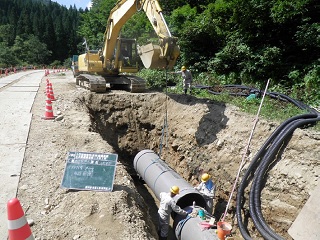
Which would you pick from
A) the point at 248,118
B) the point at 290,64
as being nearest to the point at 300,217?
the point at 248,118

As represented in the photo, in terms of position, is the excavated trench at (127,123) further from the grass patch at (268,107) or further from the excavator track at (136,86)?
the grass patch at (268,107)

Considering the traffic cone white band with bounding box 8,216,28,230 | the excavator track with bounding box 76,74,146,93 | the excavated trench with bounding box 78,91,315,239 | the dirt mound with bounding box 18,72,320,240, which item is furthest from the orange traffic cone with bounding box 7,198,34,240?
the excavator track with bounding box 76,74,146,93

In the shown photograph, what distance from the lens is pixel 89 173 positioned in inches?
198

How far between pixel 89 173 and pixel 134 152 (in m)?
6.65

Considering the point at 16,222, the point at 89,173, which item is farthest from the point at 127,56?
the point at 16,222

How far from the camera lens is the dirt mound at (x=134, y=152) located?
4.51 m

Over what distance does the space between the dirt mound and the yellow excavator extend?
1136 millimetres

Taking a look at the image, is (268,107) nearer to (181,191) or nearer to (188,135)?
(188,135)

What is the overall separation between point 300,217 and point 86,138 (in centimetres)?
515

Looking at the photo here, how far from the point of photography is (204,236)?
18.1 ft

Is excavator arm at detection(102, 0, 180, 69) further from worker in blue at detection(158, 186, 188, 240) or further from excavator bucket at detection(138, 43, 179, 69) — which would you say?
worker in blue at detection(158, 186, 188, 240)

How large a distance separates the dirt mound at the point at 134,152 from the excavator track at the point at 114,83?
49 centimetres

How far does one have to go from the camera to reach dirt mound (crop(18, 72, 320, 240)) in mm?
4512

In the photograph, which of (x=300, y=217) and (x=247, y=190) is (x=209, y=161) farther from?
(x=300, y=217)
